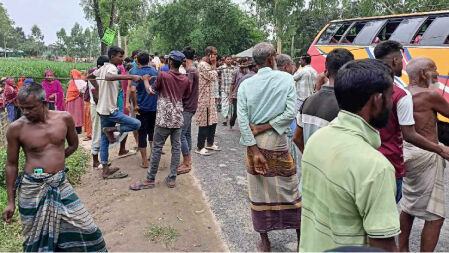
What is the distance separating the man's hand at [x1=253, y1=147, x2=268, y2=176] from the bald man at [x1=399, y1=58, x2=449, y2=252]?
3.71 ft

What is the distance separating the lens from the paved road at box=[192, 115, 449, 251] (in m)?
3.44

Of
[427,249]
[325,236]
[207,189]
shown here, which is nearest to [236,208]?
[207,189]

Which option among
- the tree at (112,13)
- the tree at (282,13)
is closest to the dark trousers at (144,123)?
the tree at (112,13)

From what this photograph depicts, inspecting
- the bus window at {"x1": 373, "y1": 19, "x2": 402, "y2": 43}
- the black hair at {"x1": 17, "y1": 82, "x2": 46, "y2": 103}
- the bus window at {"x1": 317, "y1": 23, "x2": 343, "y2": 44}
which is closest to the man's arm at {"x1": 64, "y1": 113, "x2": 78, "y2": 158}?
the black hair at {"x1": 17, "y1": 82, "x2": 46, "y2": 103}

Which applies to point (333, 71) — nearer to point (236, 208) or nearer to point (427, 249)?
point (427, 249)

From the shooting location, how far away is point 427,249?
2.87 m

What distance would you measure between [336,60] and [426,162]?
1.12 m

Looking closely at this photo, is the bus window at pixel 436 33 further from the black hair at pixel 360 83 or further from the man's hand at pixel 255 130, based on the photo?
the black hair at pixel 360 83

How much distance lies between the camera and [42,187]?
2697mm

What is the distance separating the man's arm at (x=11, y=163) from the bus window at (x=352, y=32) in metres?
8.94

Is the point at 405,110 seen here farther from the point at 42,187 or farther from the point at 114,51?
the point at 114,51

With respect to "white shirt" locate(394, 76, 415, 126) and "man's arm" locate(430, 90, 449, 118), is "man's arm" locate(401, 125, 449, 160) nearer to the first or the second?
"white shirt" locate(394, 76, 415, 126)

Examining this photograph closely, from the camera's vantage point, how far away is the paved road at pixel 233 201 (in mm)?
3443

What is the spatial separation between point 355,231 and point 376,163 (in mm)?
313
